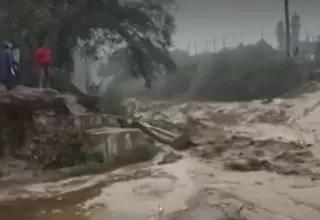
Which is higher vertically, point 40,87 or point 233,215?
point 40,87

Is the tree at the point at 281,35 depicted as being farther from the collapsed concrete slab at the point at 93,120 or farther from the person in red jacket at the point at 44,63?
the person in red jacket at the point at 44,63

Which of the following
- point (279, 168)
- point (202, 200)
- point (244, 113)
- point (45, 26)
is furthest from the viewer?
point (45, 26)

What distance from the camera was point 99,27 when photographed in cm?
873

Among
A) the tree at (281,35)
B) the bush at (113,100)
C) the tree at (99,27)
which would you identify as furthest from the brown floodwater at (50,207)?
the tree at (281,35)

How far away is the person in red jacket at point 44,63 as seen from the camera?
7988 mm

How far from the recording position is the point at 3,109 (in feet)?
23.7

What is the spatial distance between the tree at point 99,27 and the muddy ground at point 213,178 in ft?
3.64

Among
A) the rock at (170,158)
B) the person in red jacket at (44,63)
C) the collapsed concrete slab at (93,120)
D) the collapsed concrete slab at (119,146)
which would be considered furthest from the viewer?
the person in red jacket at (44,63)

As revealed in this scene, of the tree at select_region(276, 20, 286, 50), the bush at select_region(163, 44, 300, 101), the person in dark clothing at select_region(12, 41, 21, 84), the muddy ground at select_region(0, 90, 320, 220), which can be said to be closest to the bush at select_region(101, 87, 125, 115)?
the muddy ground at select_region(0, 90, 320, 220)

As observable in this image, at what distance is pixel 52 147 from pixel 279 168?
3119 millimetres

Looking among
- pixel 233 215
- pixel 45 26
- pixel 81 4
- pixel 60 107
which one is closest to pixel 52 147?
pixel 60 107

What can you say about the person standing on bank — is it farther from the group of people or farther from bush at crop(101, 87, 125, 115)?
bush at crop(101, 87, 125, 115)

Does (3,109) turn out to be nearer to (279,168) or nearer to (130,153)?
(130,153)

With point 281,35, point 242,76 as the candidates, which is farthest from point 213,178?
point 281,35
